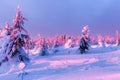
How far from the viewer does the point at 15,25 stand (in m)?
40.6

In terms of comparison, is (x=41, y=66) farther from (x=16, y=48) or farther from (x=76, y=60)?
(x=16, y=48)

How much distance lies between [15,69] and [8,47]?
13930 millimetres

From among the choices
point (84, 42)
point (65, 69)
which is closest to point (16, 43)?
point (65, 69)

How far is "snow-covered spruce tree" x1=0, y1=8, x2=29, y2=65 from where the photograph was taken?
3922 cm

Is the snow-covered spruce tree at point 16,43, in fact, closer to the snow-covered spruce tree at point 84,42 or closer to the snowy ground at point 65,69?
the snowy ground at point 65,69

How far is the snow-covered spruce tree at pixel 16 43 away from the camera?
39219mm

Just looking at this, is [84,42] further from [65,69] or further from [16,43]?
[16,43]

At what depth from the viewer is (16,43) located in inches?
1582

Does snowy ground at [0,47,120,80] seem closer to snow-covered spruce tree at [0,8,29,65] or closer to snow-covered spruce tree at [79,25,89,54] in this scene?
snow-covered spruce tree at [0,8,29,65]

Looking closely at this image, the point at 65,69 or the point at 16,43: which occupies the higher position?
the point at 16,43

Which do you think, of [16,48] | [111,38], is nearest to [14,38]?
[16,48]

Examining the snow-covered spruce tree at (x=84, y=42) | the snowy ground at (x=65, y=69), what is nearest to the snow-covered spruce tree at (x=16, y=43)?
the snowy ground at (x=65, y=69)

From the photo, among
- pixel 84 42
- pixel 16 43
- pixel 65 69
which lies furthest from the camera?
pixel 84 42

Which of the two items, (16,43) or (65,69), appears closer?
(16,43)
